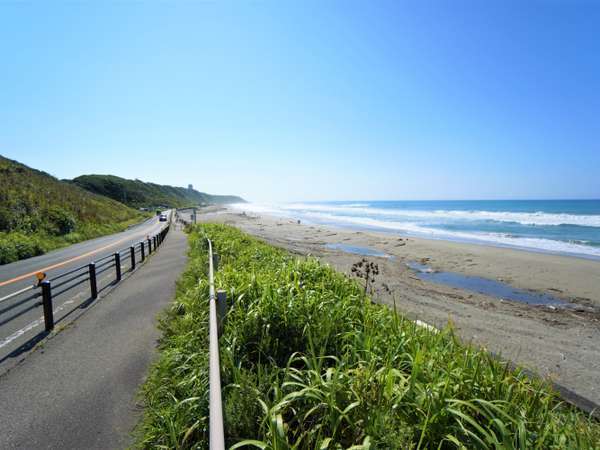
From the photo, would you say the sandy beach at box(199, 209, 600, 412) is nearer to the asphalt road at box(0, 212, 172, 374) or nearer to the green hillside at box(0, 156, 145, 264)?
the asphalt road at box(0, 212, 172, 374)

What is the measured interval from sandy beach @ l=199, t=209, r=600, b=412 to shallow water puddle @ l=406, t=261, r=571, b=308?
42cm

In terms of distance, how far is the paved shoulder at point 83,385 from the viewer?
2506 mm

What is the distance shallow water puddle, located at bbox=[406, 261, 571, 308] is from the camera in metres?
9.71

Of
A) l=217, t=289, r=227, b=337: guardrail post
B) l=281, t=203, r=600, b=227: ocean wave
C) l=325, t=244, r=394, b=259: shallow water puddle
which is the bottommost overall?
l=325, t=244, r=394, b=259: shallow water puddle

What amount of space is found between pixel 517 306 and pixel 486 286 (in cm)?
244

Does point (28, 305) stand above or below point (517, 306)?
above

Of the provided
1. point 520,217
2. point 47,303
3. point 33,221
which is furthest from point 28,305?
point 520,217

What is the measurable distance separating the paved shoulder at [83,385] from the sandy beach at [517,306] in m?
3.81

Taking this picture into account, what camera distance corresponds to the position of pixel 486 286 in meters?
11.3

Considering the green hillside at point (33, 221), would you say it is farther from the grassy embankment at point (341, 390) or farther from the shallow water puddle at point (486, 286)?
the shallow water puddle at point (486, 286)

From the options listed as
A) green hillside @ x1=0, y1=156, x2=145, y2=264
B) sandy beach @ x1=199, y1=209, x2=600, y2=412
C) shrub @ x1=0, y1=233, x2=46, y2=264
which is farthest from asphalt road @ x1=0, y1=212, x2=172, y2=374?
sandy beach @ x1=199, y1=209, x2=600, y2=412

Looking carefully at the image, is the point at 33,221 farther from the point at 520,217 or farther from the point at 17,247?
the point at 520,217

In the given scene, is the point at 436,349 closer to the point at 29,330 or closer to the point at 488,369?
the point at 488,369

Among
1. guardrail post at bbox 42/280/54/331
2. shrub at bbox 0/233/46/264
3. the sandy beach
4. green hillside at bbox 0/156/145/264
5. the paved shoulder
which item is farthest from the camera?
green hillside at bbox 0/156/145/264
